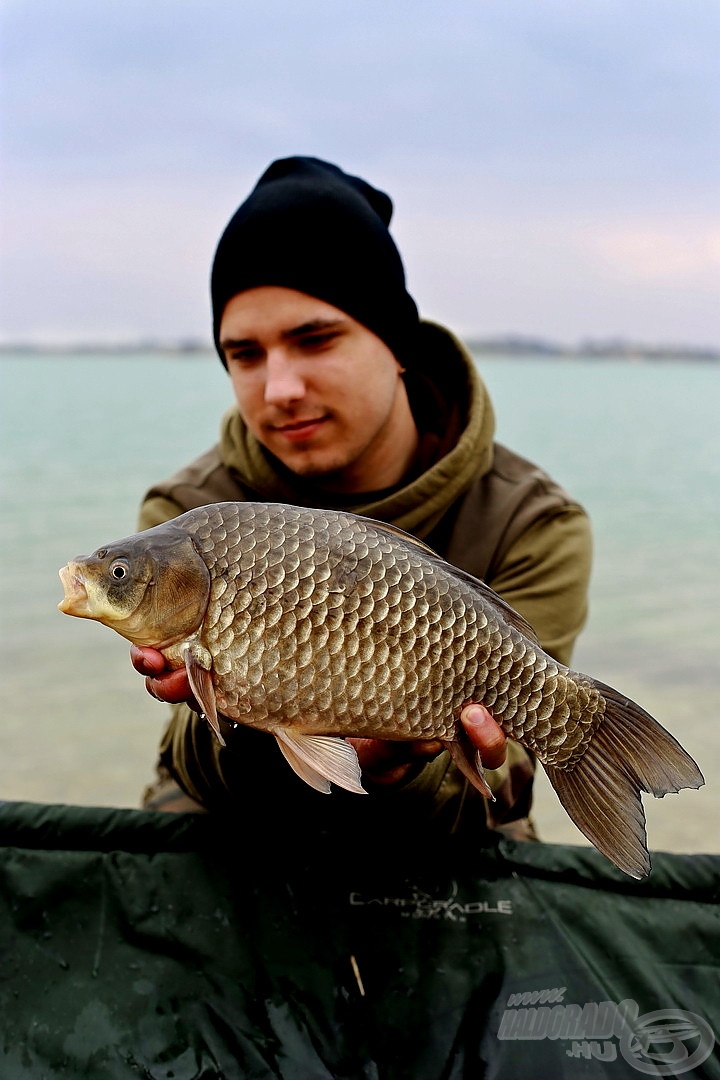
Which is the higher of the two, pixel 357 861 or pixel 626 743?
pixel 626 743

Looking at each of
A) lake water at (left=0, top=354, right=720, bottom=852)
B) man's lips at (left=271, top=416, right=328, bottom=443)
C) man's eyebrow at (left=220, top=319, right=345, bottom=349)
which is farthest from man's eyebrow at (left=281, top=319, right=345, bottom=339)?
lake water at (left=0, top=354, right=720, bottom=852)

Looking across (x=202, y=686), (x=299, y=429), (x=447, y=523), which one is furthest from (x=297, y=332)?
(x=202, y=686)

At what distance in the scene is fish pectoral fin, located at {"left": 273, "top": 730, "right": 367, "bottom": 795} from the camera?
1143 mm

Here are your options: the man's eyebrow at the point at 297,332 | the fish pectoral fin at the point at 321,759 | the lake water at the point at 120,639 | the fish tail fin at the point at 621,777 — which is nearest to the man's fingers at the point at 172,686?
the fish pectoral fin at the point at 321,759

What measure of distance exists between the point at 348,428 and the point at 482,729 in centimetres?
88

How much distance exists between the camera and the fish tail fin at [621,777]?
118cm

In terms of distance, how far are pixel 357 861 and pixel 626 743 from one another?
1.81 ft

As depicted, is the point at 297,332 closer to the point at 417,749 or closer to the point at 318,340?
the point at 318,340

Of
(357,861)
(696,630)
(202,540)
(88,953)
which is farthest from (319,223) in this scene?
(696,630)

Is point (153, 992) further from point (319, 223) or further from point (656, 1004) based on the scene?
point (319, 223)

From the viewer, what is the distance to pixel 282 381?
5.98 ft

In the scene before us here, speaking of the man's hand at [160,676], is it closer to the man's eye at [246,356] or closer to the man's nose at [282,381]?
the man's nose at [282,381]

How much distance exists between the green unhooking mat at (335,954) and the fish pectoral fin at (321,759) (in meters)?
0.43

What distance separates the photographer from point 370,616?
3.77ft
